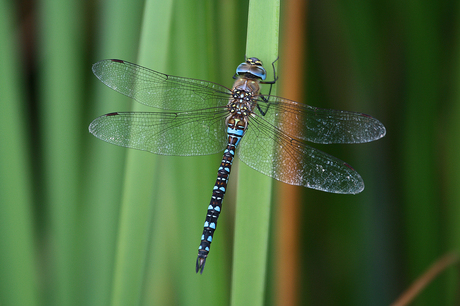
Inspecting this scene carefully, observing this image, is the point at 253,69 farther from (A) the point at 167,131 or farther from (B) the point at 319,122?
(A) the point at 167,131

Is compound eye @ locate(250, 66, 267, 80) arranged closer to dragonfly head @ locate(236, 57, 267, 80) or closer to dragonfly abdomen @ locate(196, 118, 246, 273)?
dragonfly head @ locate(236, 57, 267, 80)

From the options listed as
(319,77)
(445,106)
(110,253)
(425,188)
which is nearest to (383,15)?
(319,77)

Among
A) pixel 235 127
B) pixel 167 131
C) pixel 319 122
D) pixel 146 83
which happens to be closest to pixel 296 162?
pixel 319 122

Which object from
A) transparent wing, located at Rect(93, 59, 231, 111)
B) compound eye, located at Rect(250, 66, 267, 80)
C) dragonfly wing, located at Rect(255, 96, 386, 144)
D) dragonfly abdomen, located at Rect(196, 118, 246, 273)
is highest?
compound eye, located at Rect(250, 66, 267, 80)

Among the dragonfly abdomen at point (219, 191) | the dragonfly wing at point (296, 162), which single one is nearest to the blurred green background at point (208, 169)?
the dragonfly abdomen at point (219, 191)

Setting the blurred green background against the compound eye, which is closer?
the blurred green background

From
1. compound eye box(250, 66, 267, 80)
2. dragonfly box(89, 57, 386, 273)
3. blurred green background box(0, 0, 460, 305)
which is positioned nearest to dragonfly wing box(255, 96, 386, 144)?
dragonfly box(89, 57, 386, 273)

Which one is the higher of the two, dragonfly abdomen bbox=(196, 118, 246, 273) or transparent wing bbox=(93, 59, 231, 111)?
transparent wing bbox=(93, 59, 231, 111)
